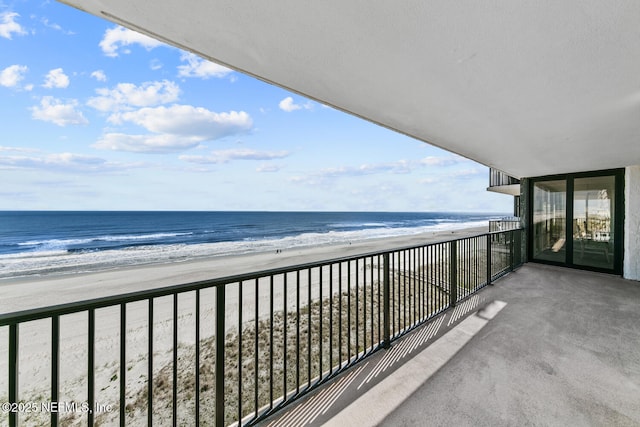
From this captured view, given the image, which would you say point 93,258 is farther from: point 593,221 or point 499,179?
point 499,179

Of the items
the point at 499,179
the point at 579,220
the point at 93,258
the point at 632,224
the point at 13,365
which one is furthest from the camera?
the point at 93,258

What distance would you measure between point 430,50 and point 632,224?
606 cm

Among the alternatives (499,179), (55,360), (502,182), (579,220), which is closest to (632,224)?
(579,220)

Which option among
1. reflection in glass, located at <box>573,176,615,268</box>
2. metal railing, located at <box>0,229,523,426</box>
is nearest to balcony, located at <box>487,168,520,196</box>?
reflection in glass, located at <box>573,176,615,268</box>

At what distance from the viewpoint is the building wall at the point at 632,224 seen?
4371 millimetres

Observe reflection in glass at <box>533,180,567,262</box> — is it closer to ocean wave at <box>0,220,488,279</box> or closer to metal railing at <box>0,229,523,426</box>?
metal railing at <box>0,229,523,426</box>

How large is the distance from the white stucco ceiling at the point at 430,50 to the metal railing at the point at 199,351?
4.35 ft

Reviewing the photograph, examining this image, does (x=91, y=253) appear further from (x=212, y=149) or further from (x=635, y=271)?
(x=212, y=149)

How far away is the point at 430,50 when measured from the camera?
1.39 meters

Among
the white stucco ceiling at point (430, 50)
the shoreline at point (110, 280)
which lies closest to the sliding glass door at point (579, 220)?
the shoreline at point (110, 280)

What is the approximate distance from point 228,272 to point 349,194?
36.4m

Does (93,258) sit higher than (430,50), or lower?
lower

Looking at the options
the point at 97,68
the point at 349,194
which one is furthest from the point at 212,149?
the point at 349,194

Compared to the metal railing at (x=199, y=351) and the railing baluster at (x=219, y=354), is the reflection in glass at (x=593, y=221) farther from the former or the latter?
the railing baluster at (x=219, y=354)
